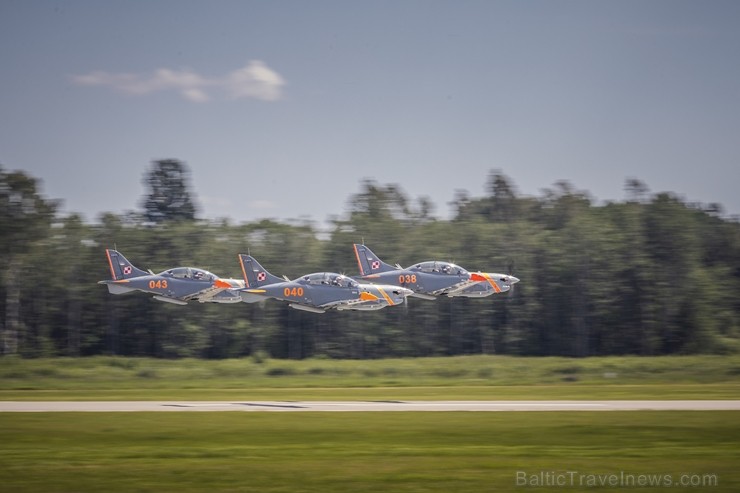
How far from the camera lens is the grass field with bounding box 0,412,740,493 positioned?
77.4 ft

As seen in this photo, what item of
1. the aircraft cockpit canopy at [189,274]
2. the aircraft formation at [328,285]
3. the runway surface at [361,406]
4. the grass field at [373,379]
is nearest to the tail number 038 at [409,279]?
the aircraft formation at [328,285]

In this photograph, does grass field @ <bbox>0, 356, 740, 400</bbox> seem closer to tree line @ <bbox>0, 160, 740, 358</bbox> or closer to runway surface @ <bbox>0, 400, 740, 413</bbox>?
runway surface @ <bbox>0, 400, 740, 413</bbox>

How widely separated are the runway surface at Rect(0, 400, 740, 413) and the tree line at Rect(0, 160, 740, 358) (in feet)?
134

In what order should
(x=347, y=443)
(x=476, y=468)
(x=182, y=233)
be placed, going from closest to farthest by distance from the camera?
(x=476, y=468) → (x=347, y=443) → (x=182, y=233)

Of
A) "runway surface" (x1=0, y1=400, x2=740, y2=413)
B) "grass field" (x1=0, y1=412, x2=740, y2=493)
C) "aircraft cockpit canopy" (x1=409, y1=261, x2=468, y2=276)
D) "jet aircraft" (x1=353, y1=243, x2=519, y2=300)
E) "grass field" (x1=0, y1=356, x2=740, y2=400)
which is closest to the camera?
"grass field" (x1=0, y1=412, x2=740, y2=493)

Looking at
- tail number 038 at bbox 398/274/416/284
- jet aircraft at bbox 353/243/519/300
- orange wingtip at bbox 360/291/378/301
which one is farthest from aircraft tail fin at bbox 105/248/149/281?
tail number 038 at bbox 398/274/416/284

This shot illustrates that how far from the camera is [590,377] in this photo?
63.8 metres

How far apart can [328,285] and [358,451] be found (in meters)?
36.0

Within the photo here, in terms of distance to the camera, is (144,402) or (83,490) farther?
(144,402)

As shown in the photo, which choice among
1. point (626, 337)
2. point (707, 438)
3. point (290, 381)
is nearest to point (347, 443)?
point (707, 438)

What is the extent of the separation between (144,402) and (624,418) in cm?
2216

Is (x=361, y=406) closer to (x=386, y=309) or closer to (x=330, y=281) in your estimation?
(x=330, y=281)

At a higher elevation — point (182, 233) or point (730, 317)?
point (182, 233)

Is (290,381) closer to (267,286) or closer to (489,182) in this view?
(267,286)
